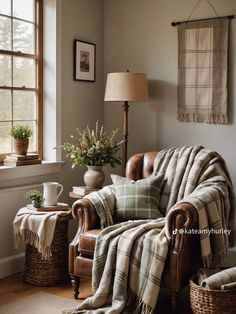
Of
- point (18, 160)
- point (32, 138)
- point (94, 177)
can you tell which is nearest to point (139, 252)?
point (94, 177)

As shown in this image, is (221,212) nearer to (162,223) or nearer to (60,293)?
(162,223)

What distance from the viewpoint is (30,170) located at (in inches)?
159

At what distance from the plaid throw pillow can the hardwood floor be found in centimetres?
60

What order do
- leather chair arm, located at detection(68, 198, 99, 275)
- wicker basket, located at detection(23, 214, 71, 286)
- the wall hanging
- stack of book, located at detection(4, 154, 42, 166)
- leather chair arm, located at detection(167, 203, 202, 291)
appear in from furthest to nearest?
the wall hanging
stack of book, located at detection(4, 154, 42, 166)
wicker basket, located at detection(23, 214, 71, 286)
leather chair arm, located at detection(68, 198, 99, 275)
leather chair arm, located at detection(167, 203, 202, 291)

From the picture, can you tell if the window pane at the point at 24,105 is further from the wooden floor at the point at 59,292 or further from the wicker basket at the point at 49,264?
the wooden floor at the point at 59,292

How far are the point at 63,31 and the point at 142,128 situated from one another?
1125 mm

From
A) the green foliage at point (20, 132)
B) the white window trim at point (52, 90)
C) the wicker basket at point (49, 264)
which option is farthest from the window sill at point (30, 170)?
the wicker basket at point (49, 264)

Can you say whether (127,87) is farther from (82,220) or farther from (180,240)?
(180,240)

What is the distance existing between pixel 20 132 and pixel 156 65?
55.3 inches

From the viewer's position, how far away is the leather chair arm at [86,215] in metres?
3.46

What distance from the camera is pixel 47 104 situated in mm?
4305

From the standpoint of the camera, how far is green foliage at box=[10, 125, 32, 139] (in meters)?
3.88

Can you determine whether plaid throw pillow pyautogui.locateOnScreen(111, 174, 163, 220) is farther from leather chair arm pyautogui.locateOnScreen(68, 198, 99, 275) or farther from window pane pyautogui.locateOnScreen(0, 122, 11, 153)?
window pane pyautogui.locateOnScreen(0, 122, 11, 153)

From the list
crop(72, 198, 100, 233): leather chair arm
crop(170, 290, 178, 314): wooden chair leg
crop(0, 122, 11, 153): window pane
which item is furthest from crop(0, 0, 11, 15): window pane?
crop(170, 290, 178, 314): wooden chair leg
